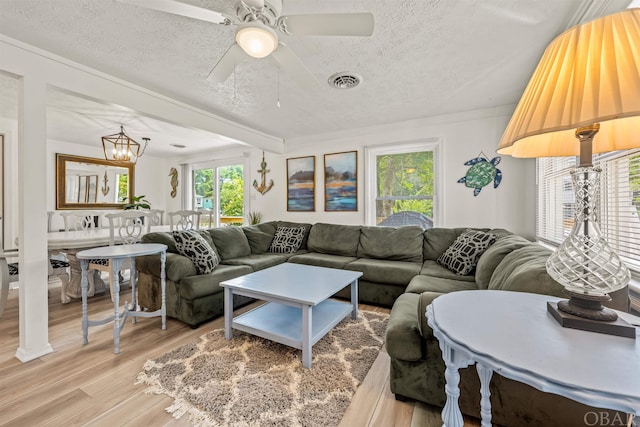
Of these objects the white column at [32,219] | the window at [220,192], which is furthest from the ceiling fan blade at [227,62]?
the window at [220,192]

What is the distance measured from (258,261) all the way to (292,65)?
2.25 m

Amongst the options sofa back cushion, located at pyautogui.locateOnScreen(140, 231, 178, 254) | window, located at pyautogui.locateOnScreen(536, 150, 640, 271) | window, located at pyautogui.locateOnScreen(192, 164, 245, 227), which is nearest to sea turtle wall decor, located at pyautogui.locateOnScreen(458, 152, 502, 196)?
window, located at pyautogui.locateOnScreen(536, 150, 640, 271)

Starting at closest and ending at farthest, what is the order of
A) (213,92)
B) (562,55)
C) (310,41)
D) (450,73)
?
(562,55), (310,41), (450,73), (213,92)

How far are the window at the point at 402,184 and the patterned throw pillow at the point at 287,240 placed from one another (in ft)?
3.68

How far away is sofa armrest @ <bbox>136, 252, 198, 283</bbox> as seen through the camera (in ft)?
7.87

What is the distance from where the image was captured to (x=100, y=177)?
16.3ft

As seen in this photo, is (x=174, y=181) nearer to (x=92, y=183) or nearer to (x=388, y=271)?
(x=92, y=183)

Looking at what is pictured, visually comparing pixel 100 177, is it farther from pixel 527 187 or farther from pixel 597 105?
pixel 527 187

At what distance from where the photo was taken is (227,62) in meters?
1.68

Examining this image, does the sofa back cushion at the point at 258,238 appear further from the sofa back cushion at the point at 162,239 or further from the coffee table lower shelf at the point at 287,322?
the coffee table lower shelf at the point at 287,322

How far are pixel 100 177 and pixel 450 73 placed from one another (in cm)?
611

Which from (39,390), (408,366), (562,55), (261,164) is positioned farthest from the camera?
(261,164)

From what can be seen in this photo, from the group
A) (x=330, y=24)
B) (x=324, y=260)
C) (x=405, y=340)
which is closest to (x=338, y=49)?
(x=330, y=24)

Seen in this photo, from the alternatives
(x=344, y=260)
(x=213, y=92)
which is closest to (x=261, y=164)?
(x=213, y=92)
